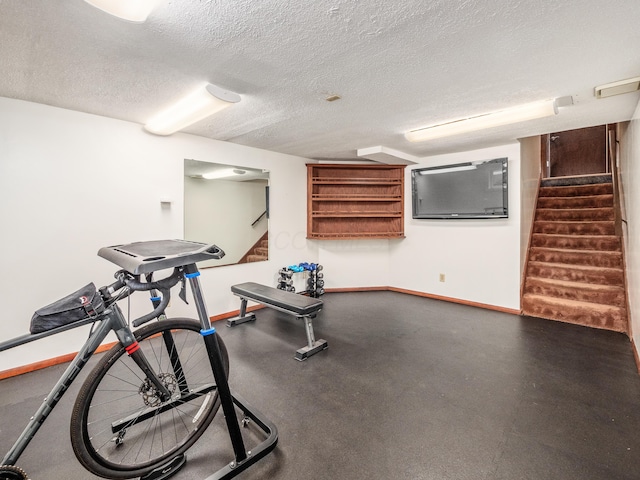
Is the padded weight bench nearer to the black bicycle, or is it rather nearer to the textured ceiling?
the black bicycle

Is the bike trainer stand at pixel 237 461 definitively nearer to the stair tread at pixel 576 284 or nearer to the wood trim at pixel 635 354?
the wood trim at pixel 635 354

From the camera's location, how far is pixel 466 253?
4.25m

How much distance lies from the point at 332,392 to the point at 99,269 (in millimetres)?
2437

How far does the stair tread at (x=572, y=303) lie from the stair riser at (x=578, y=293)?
44 mm

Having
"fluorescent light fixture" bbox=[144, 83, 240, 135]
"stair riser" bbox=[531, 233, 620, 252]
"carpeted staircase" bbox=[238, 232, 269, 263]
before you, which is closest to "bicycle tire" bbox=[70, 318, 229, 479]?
"fluorescent light fixture" bbox=[144, 83, 240, 135]

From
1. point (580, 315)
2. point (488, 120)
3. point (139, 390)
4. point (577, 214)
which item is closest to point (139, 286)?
point (139, 390)

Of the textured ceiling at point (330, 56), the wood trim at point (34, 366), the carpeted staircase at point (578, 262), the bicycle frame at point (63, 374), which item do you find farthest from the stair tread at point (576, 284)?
the wood trim at point (34, 366)

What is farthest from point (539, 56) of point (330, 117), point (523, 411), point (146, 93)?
point (146, 93)

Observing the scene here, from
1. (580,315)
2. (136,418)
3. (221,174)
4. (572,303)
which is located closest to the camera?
(136,418)

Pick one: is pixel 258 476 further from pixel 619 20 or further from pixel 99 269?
pixel 619 20

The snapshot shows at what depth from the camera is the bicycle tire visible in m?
1.25

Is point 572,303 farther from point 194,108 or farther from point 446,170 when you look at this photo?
point 194,108

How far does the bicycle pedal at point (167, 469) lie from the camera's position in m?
1.40

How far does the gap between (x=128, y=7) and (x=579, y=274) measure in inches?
201
